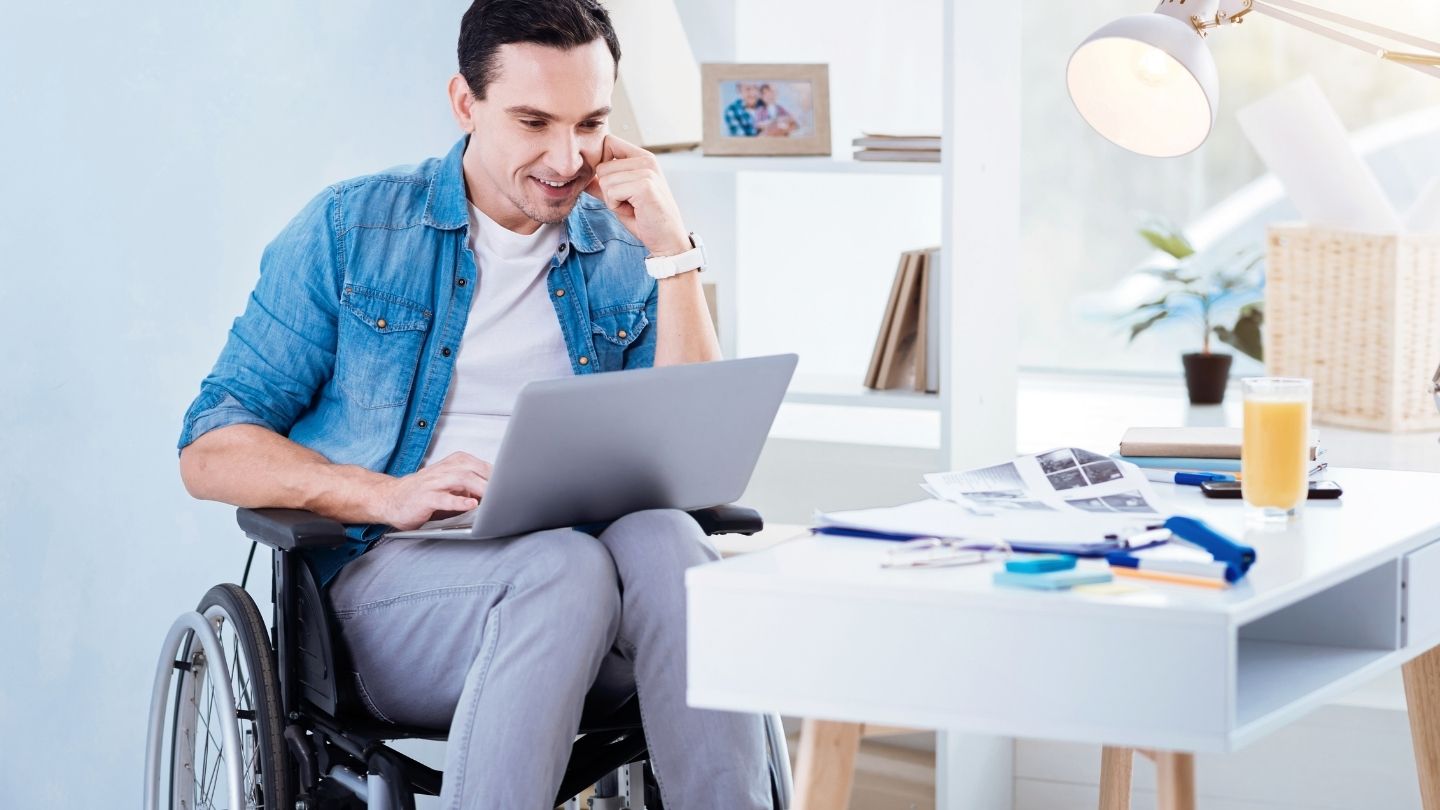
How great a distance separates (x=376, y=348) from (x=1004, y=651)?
0.97 meters

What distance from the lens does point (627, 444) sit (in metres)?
1.63

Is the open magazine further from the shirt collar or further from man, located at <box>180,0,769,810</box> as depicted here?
the shirt collar

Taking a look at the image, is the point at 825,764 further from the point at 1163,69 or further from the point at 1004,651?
the point at 1163,69

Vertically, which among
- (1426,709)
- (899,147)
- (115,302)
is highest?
(899,147)

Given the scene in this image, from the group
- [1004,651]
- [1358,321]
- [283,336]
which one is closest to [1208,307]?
[1358,321]

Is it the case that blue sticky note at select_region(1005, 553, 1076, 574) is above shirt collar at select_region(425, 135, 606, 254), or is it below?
below

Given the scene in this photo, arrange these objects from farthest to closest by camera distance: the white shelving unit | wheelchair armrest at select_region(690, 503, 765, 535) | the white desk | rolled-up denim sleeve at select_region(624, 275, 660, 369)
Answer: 1. the white shelving unit
2. rolled-up denim sleeve at select_region(624, 275, 660, 369)
3. wheelchair armrest at select_region(690, 503, 765, 535)
4. the white desk

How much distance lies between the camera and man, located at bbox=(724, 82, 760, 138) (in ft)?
8.60

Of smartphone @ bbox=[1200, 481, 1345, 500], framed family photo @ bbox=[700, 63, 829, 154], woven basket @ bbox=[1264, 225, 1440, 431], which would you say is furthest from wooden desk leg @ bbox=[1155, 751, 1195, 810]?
woven basket @ bbox=[1264, 225, 1440, 431]

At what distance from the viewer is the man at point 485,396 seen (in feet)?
5.38

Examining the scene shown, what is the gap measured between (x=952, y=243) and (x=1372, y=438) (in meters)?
0.95

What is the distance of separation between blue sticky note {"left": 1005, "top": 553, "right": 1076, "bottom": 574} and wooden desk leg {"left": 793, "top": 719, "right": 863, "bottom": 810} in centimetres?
20

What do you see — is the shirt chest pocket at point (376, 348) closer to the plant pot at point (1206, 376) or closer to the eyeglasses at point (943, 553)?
the eyeglasses at point (943, 553)

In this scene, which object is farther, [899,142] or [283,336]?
[899,142]
